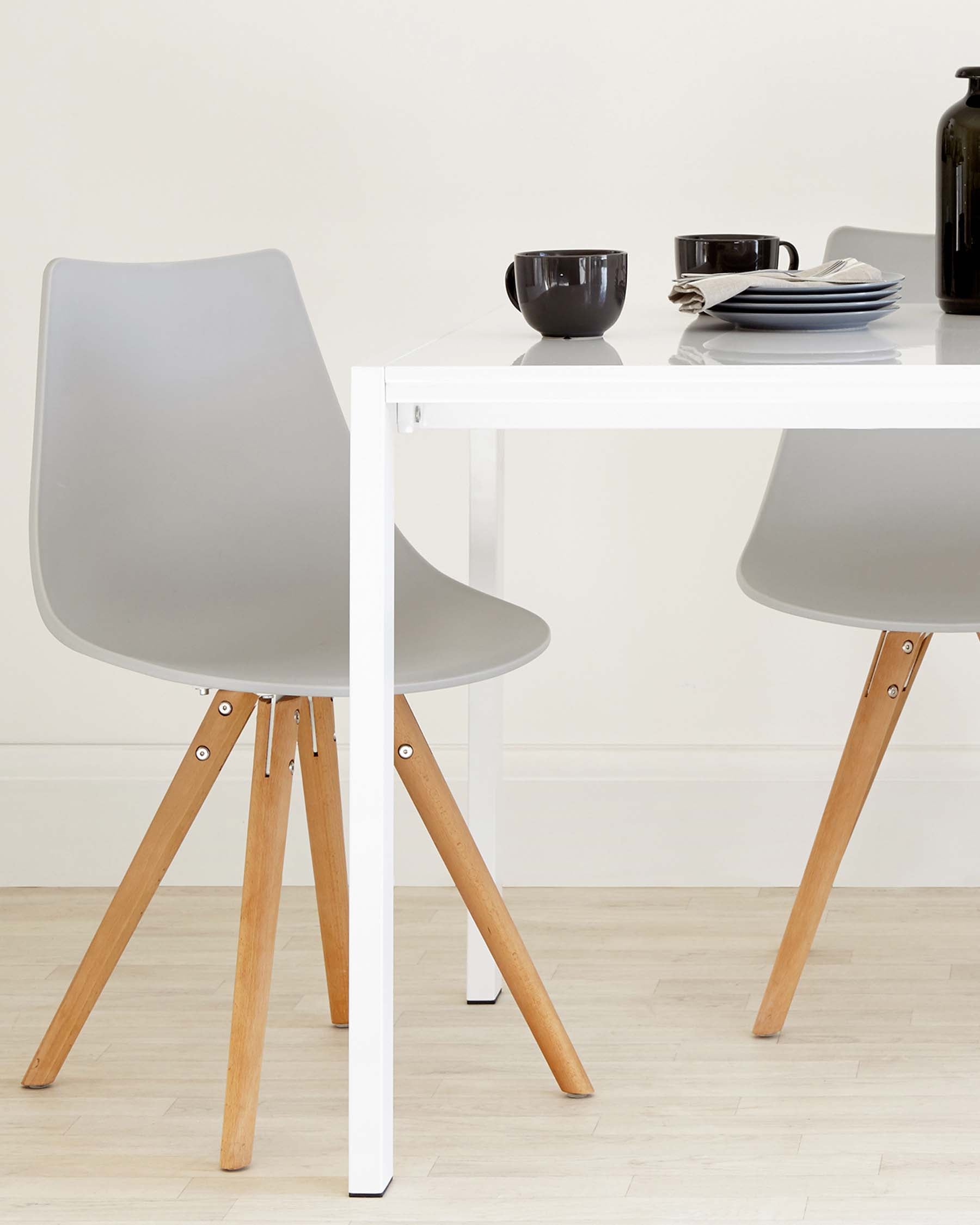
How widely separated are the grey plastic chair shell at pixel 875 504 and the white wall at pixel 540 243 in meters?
0.25

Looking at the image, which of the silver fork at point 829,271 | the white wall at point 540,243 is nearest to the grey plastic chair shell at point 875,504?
the white wall at point 540,243

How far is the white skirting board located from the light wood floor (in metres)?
0.07

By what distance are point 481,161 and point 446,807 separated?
108 cm

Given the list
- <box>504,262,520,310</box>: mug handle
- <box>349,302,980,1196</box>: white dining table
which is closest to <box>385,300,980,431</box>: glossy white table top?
<box>349,302,980,1196</box>: white dining table

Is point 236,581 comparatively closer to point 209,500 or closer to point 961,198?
point 209,500

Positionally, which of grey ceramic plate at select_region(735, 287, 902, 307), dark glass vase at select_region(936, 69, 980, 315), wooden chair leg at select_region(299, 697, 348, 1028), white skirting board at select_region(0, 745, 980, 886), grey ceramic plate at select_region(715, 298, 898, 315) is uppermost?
dark glass vase at select_region(936, 69, 980, 315)

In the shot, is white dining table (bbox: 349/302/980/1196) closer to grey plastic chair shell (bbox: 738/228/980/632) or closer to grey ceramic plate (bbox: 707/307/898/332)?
grey ceramic plate (bbox: 707/307/898/332)

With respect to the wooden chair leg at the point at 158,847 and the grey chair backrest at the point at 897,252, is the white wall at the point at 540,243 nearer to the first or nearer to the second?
the grey chair backrest at the point at 897,252

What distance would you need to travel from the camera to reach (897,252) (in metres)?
1.93

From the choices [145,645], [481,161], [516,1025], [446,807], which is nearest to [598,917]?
[516,1025]

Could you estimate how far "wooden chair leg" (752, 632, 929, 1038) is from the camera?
168 centimetres

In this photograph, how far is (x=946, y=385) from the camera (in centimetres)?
117

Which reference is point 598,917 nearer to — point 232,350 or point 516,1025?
point 516,1025

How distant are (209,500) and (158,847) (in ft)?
1.31
